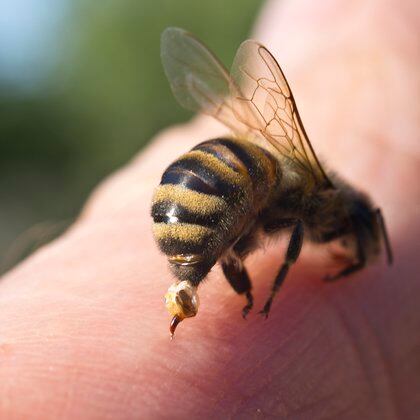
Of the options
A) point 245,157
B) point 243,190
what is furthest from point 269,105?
point 243,190

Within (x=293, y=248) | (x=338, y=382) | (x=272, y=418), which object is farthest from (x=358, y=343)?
(x=272, y=418)

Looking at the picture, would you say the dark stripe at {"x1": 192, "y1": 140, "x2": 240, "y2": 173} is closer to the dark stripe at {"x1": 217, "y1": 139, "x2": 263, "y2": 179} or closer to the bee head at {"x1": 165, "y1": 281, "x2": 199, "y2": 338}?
the dark stripe at {"x1": 217, "y1": 139, "x2": 263, "y2": 179}

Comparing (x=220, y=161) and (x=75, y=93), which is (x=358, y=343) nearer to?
(x=220, y=161)

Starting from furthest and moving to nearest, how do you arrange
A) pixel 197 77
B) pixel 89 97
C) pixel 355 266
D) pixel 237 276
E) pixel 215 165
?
1. pixel 89 97
2. pixel 355 266
3. pixel 197 77
4. pixel 237 276
5. pixel 215 165

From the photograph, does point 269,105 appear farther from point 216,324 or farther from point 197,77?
point 216,324

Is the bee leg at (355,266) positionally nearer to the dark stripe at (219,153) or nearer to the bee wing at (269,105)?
the bee wing at (269,105)

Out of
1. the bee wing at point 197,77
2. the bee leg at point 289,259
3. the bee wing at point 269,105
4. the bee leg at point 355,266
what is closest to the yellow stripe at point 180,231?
the bee leg at point 289,259
